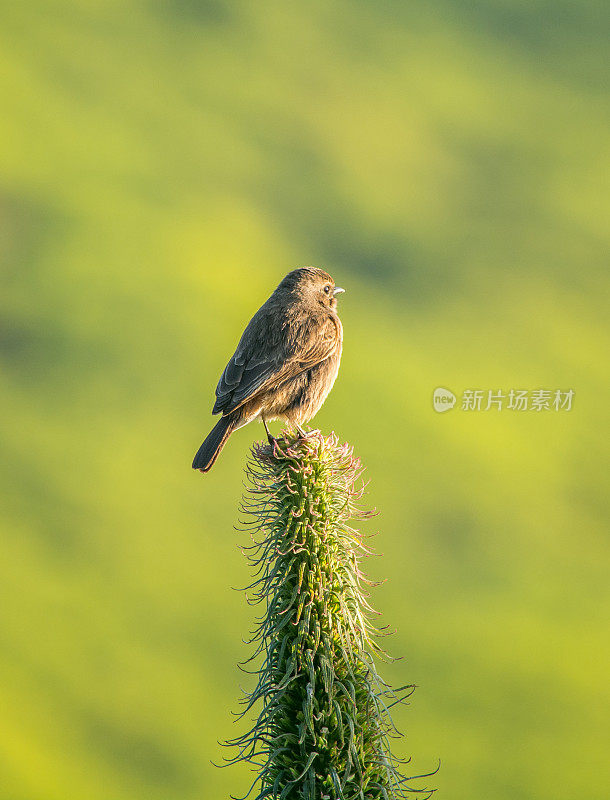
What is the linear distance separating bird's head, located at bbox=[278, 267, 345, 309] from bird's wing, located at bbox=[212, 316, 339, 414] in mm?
459

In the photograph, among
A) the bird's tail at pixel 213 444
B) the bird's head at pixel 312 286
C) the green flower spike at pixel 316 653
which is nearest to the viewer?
the green flower spike at pixel 316 653

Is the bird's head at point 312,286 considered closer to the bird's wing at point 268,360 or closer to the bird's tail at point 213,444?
the bird's wing at point 268,360

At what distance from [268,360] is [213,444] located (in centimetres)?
78

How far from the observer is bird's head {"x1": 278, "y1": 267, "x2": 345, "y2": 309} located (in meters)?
6.73

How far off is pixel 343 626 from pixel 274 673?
1.19 feet

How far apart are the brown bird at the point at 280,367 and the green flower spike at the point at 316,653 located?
5.67ft

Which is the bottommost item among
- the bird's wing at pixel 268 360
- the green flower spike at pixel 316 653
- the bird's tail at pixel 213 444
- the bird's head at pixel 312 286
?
the green flower spike at pixel 316 653

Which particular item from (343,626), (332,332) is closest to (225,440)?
(332,332)

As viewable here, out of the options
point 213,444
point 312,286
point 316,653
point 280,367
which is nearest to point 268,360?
point 280,367

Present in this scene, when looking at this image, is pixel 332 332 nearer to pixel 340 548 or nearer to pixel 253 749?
pixel 340 548

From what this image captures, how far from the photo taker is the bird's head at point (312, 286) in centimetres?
673

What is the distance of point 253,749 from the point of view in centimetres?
368

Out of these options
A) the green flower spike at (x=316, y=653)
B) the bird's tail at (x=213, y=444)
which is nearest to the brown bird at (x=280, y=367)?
the bird's tail at (x=213, y=444)

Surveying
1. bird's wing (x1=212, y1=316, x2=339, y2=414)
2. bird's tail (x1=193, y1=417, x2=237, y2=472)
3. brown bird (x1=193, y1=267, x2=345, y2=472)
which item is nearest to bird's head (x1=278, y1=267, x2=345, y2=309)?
brown bird (x1=193, y1=267, x2=345, y2=472)
